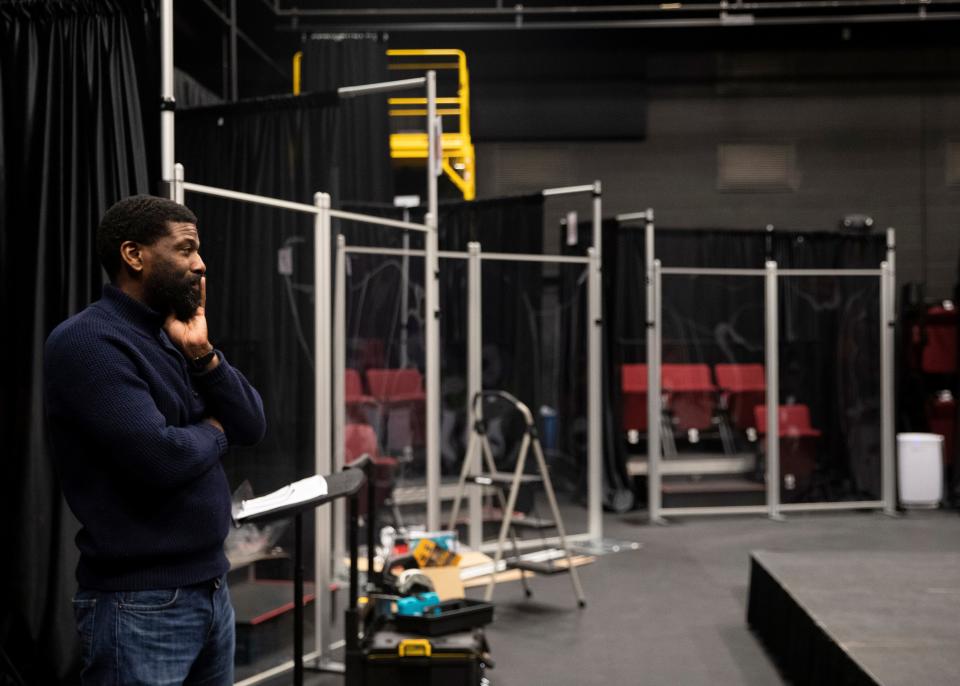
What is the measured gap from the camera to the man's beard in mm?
1797

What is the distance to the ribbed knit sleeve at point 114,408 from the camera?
164 cm

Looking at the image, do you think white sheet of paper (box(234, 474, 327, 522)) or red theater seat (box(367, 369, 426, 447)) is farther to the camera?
red theater seat (box(367, 369, 426, 447))

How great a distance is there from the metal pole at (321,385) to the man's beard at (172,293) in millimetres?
2225

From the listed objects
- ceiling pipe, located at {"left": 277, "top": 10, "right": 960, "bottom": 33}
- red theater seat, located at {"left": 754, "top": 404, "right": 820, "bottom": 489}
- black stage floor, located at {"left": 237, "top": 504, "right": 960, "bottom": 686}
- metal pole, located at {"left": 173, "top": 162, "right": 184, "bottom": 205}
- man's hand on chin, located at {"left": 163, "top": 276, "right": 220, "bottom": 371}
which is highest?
ceiling pipe, located at {"left": 277, "top": 10, "right": 960, "bottom": 33}

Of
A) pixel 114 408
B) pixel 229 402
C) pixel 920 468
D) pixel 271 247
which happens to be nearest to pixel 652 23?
pixel 920 468

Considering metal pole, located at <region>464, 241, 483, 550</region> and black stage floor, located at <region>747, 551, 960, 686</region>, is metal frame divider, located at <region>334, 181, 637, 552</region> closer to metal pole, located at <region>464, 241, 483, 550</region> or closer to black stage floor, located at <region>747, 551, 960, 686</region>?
metal pole, located at <region>464, 241, 483, 550</region>

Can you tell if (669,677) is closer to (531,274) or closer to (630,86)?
(531,274)

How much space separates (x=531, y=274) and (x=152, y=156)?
133 inches

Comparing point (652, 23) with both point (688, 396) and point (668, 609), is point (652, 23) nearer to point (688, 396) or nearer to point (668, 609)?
point (688, 396)

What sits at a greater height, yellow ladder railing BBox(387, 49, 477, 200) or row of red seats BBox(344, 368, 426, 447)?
yellow ladder railing BBox(387, 49, 477, 200)

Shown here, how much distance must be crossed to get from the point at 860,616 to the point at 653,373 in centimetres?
426

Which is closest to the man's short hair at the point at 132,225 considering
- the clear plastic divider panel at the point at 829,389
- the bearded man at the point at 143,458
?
the bearded man at the point at 143,458

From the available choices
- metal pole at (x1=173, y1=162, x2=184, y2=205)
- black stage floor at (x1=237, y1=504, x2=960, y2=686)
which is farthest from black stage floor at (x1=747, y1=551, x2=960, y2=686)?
metal pole at (x1=173, y1=162, x2=184, y2=205)

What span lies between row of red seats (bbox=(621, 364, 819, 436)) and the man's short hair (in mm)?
6928
